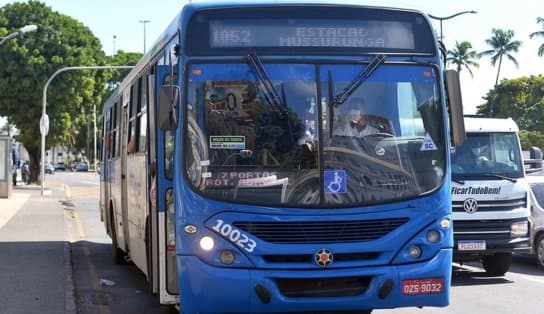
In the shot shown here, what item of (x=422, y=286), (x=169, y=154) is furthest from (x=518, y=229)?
(x=169, y=154)

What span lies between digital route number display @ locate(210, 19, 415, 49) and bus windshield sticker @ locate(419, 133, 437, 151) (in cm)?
84

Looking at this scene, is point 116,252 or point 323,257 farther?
point 116,252

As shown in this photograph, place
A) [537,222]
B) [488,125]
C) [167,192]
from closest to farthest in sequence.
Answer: [167,192]
[488,125]
[537,222]

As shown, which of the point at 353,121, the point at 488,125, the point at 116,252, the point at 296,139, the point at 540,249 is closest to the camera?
the point at 296,139

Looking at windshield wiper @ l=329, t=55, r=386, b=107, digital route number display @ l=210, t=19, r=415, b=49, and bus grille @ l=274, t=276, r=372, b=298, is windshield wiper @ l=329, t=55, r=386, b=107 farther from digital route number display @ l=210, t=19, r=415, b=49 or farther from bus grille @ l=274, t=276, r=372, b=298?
bus grille @ l=274, t=276, r=372, b=298

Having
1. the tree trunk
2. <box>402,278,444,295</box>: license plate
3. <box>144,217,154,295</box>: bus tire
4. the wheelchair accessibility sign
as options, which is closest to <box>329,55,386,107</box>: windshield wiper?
the wheelchair accessibility sign

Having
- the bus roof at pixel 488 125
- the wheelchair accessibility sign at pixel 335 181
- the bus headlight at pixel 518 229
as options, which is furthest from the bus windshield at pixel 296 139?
the bus roof at pixel 488 125

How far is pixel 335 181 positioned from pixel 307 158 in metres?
0.31

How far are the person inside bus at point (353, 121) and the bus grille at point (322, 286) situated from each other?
1237mm

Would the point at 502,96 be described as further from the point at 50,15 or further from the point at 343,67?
the point at 343,67

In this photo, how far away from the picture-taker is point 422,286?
621 centimetres

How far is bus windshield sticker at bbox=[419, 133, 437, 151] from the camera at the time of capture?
645 centimetres

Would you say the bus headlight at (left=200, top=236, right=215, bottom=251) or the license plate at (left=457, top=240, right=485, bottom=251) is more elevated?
the bus headlight at (left=200, top=236, right=215, bottom=251)

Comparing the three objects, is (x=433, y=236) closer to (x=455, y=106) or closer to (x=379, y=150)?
(x=379, y=150)
